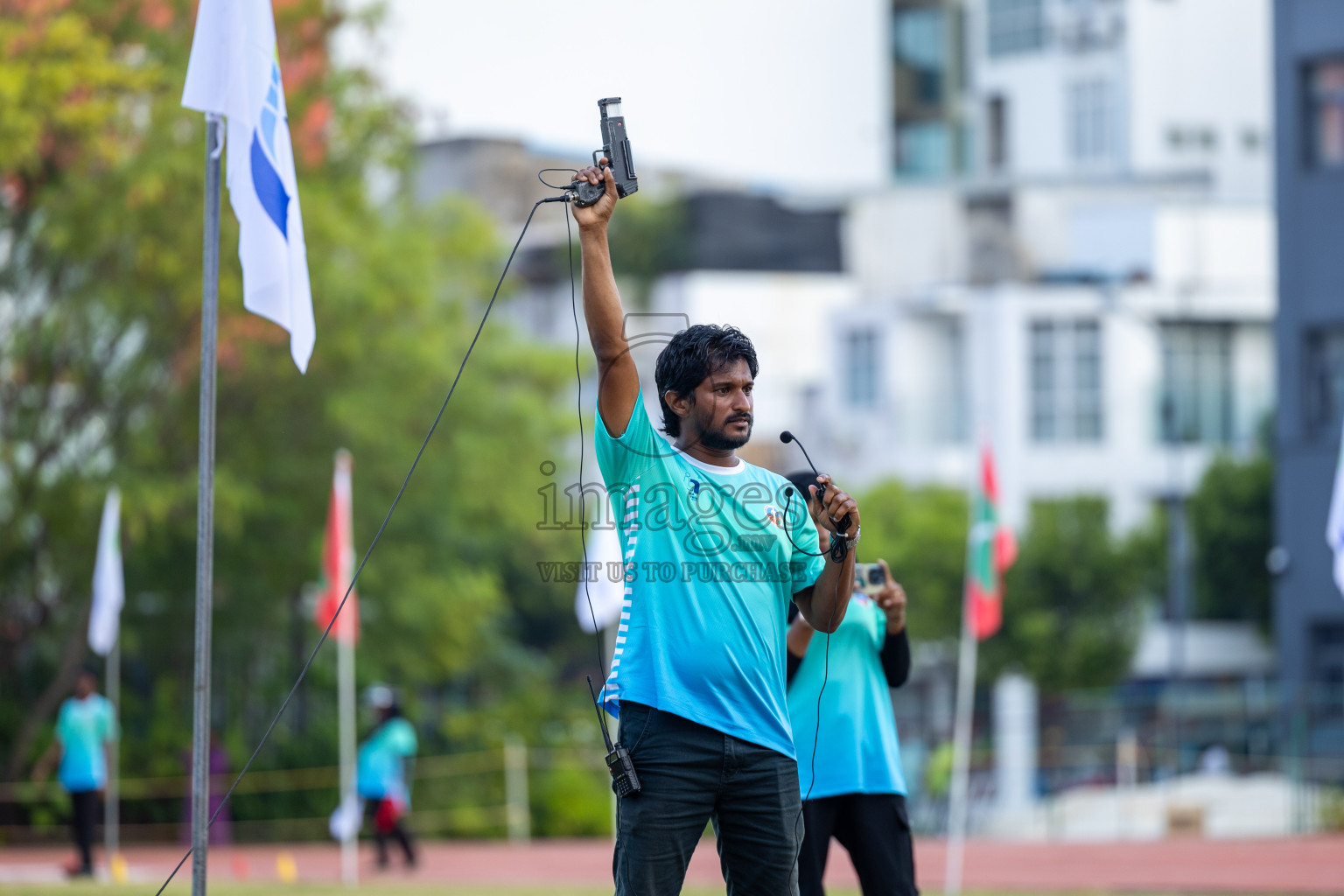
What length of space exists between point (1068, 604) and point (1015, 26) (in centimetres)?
2265

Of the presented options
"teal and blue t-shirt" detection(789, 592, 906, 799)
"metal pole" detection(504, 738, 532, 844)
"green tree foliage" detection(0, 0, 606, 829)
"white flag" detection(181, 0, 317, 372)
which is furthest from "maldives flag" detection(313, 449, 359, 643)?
"teal and blue t-shirt" detection(789, 592, 906, 799)

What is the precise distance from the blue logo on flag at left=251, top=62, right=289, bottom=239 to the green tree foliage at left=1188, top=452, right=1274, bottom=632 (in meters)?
37.0

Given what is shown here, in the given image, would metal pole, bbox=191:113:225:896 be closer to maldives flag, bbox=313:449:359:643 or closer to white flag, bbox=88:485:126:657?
maldives flag, bbox=313:449:359:643

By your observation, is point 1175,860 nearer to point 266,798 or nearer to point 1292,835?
point 1292,835

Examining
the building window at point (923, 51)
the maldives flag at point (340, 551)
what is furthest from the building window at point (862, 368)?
the maldives flag at point (340, 551)

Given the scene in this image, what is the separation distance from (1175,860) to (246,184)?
14.8 meters

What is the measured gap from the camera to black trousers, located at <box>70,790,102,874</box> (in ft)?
56.0

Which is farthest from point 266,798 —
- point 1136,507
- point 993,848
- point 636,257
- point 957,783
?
point 636,257

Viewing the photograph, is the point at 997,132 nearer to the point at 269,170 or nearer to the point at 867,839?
the point at 269,170

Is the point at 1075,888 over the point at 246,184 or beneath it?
beneath

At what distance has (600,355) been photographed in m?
5.20

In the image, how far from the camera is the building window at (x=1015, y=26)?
2210 inches

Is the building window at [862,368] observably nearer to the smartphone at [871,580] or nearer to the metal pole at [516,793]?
the metal pole at [516,793]

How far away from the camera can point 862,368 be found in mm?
50156
